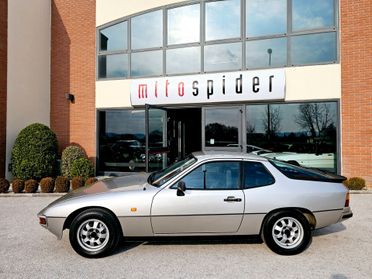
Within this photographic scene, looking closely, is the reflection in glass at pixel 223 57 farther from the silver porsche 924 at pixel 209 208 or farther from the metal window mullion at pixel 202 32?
the silver porsche 924 at pixel 209 208

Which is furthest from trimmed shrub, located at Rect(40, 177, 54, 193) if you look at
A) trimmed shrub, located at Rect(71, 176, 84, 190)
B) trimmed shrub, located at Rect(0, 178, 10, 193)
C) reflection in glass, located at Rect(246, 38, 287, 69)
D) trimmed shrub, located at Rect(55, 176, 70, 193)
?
reflection in glass, located at Rect(246, 38, 287, 69)

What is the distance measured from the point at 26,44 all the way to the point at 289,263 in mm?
11154

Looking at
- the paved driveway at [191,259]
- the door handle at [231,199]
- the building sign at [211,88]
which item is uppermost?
the building sign at [211,88]

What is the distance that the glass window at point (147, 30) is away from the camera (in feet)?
34.8

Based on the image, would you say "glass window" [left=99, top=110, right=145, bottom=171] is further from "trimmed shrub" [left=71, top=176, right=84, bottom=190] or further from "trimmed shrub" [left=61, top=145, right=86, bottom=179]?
"trimmed shrub" [left=71, top=176, right=84, bottom=190]

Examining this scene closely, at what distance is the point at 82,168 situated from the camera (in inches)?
396

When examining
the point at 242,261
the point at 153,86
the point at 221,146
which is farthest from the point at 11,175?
the point at 242,261

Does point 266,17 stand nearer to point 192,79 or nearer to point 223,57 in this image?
point 223,57

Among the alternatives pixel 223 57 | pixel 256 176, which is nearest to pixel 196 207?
pixel 256 176

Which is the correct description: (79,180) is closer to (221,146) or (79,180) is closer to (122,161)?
(122,161)

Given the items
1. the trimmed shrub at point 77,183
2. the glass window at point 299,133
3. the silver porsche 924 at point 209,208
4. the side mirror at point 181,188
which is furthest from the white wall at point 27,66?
the side mirror at point 181,188

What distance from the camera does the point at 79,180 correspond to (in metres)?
8.61

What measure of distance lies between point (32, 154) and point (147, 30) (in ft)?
18.7

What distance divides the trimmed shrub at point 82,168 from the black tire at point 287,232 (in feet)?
23.8
